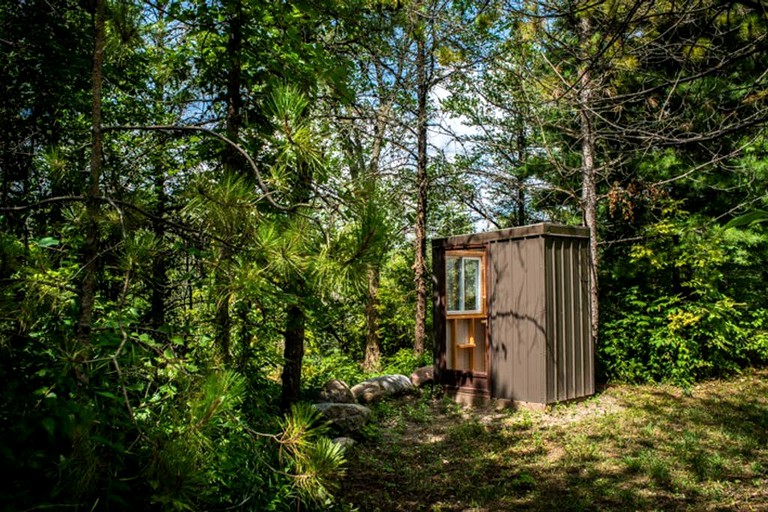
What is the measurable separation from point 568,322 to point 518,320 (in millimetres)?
636

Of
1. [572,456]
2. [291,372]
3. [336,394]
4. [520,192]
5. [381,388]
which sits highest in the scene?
[520,192]

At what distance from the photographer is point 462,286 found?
300 inches

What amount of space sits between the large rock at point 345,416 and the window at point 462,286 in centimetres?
249

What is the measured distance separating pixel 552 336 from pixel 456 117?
223 inches

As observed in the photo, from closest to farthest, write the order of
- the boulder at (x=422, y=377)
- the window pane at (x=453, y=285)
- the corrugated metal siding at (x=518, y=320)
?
the corrugated metal siding at (x=518, y=320) < the window pane at (x=453, y=285) < the boulder at (x=422, y=377)

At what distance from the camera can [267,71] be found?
367 centimetres

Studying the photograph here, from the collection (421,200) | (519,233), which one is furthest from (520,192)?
(519,233)

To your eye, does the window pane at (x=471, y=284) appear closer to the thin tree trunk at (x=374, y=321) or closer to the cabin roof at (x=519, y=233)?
the cabin roof at (x=519, y=233)

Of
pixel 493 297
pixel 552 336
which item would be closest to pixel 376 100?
pixel 493 297

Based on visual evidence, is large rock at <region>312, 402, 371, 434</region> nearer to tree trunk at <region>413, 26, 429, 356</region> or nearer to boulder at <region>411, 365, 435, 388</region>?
boulder at <region>411, 365, 435, 388</region>

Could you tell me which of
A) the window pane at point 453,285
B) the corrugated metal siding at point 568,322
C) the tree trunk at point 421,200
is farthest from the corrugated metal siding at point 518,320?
the tree trunk at point 421,200

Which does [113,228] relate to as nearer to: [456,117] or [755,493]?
[755,493]

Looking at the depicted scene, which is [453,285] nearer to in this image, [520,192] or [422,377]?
[422,377]

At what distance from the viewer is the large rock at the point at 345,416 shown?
526 cm
